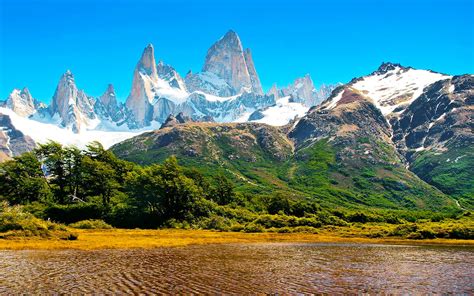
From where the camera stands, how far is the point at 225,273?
39.8m

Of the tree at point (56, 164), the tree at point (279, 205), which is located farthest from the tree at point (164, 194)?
the tree at point (279, 205)

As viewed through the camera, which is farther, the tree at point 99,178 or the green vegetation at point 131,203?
the tree at point 99,178

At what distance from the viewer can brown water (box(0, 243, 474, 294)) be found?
32.5 metres

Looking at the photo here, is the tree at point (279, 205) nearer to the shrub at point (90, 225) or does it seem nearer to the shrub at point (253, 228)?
the shrub at point (253, 228)

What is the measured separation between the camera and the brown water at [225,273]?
3253cm

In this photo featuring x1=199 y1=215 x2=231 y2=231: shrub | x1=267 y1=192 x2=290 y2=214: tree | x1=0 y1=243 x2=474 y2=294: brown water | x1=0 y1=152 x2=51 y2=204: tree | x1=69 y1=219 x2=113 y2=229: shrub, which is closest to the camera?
x1=0 y1=243 x2=474 y2=294: brown water

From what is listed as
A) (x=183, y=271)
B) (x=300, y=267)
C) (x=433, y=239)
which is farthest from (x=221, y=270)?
(x=433, y=239)

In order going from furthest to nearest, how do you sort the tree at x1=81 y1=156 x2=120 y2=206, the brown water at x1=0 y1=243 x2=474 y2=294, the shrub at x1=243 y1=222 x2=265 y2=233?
the tree at x1=81 y1=156 x2=120 y2=206 → the shrub at x1=243 y1=222 x2=265 y2=233 → the brown water at x1=0 y1=243 x2=474 y2=294

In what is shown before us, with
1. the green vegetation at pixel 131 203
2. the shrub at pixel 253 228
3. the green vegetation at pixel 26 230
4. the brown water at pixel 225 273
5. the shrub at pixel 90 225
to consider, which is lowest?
the brown water at pixel 225 273

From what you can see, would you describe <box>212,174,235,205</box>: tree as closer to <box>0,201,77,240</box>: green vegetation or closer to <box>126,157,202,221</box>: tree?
<box>126,157,202,221</box>: tree

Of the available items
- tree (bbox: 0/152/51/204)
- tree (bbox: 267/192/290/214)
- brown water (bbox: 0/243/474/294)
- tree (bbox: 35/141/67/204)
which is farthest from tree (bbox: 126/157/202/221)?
brown water (bbox: 0/243/474/294)

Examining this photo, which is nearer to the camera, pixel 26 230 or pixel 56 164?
pixel 26 230

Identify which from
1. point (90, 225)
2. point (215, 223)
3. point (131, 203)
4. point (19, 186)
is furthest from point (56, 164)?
point (215, 223)

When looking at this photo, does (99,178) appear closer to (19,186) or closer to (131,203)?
(131,203)
